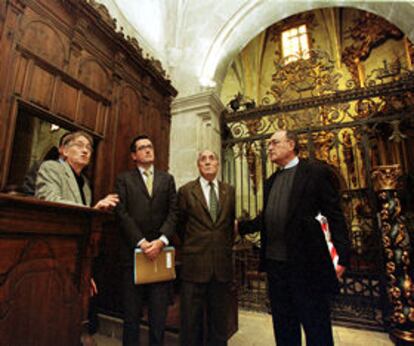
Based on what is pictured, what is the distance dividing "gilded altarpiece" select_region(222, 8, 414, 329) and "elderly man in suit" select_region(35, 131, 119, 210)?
237cm

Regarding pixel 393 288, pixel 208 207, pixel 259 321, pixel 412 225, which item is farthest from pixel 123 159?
pixel 412 225

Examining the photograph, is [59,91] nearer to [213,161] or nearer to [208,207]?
[213,161]

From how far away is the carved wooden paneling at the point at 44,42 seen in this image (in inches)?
95.9

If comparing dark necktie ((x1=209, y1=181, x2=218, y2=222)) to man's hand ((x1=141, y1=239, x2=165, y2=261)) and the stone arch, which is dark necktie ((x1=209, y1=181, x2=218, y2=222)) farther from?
the stone arch

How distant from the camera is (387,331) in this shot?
10.3 ft

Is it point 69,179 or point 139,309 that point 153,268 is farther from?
point 69,179

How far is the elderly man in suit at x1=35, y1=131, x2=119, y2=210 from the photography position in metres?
1.83

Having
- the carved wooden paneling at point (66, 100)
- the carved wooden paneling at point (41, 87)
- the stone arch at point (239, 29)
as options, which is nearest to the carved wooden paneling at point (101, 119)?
the carved wooden paneling at point (66, 100)

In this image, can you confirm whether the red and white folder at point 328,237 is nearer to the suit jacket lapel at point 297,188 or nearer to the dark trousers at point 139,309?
the suit jacket lapel at point 297,188

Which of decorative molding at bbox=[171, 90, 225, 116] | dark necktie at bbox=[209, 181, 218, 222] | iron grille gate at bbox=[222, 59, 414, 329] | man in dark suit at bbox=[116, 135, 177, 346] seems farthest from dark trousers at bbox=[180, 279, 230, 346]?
decorative molding at bbox=[171, 90, 225, 116]

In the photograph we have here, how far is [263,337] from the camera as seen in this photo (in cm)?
291

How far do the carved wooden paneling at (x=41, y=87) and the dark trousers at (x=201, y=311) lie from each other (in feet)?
6.80

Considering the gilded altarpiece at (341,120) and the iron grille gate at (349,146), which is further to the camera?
the gilded altarpiece at (341,120)

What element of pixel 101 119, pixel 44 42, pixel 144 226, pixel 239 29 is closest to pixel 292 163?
pixel 144 226
